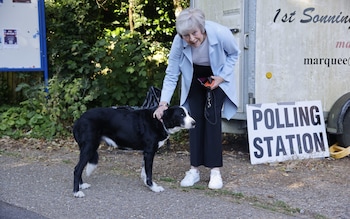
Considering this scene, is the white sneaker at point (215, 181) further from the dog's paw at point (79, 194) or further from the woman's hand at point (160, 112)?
the dog's paw at point (79, 194)

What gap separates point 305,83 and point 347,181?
4.91 ft

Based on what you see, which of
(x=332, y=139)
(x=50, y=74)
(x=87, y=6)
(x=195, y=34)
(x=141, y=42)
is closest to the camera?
(x=195, y=34)

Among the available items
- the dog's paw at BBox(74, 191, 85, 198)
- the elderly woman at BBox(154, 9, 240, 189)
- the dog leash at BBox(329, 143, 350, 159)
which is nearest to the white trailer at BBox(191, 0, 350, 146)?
the dog leash at BBox(329, 143, 350, 159)

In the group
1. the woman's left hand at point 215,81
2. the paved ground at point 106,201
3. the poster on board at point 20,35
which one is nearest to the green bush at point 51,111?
the poster on board at point 20,35

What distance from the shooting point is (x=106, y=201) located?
4.39 meters

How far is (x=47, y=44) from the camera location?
9047 millimetres

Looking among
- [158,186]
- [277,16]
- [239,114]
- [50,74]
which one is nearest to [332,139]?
[239,114]

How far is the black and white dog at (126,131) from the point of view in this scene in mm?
4555

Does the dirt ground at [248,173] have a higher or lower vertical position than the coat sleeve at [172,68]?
lower

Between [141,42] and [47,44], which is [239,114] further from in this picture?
[47,44]

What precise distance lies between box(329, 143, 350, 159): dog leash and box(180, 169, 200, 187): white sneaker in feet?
7.27

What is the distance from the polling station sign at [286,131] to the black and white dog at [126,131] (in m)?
1.58

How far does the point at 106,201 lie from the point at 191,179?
3.18 ft

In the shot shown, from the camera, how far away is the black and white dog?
4555mm
